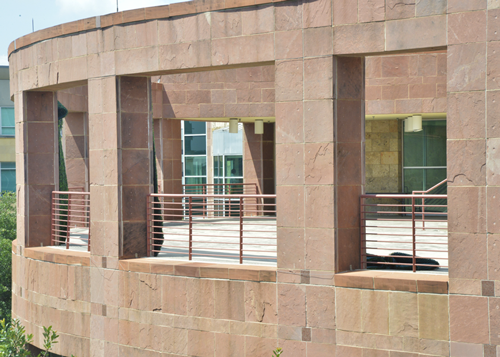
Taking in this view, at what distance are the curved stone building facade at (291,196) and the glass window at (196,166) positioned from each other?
20.6 m

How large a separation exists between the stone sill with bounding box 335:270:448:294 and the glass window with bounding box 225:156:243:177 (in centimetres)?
2046

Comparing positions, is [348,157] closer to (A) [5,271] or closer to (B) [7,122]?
(A) [5,271]

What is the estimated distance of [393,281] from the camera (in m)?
8.42

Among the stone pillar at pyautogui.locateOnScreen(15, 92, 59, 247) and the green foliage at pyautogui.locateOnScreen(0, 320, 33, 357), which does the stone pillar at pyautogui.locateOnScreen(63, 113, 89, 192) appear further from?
the green foliage at pyautogui.locateOnScreen(0, 320, 33, 357)

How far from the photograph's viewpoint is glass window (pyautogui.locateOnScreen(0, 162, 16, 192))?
119 ft

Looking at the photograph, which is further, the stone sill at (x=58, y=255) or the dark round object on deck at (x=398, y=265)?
the stone sill at (x=58, y=255)

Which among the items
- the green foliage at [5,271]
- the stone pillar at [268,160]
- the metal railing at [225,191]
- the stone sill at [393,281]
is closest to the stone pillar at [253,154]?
the stone pillar at [268,160]

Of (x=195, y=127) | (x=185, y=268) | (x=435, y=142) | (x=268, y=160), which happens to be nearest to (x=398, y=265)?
(x=185, y=268)

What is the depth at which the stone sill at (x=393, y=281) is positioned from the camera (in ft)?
26.9

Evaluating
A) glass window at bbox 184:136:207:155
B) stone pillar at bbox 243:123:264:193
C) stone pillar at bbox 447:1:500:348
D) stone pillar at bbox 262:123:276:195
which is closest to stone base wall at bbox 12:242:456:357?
stone pillar at bbox 447:1:500:348

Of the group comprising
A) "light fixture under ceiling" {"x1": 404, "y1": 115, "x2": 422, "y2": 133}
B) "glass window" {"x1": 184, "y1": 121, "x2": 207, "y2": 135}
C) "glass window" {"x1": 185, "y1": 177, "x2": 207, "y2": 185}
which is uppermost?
"glass window" {"x1": 184, "y1": 121, "x2": 207, "y2": 135}

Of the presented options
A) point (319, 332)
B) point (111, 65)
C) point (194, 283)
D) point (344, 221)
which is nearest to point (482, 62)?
point (344, 221)

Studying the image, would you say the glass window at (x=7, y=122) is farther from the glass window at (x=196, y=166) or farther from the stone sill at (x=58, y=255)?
the stone sill at (x=58, y=255)

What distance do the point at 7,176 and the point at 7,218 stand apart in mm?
15791
